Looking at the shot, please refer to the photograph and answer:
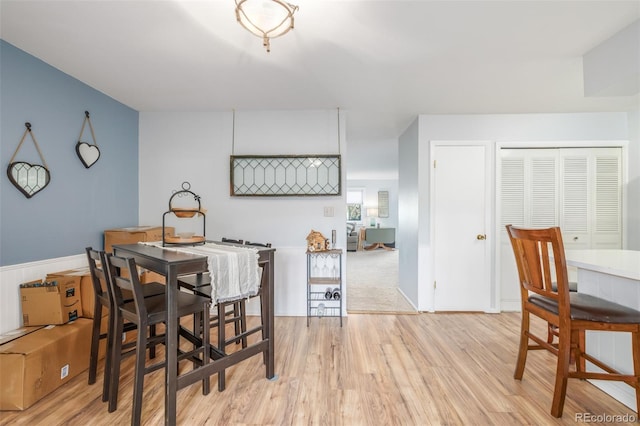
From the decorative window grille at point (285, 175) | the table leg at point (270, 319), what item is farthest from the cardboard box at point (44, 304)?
the decorative window grille at point (285, 175)

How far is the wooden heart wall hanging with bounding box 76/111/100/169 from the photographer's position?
8.27ft

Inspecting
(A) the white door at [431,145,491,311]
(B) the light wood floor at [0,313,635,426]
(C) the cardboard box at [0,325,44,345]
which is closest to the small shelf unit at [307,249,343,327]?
(B) the light wood floor at [0,313,635,426]

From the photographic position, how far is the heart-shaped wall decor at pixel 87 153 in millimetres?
2512

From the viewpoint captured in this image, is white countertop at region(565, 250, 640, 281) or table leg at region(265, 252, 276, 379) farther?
table leg at region(265, 252, 276, 379)

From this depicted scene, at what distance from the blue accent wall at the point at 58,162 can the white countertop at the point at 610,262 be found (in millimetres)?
3807

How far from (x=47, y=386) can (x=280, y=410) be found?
4.85 feet

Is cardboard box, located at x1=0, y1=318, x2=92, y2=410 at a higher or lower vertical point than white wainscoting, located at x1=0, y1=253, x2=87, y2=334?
lower

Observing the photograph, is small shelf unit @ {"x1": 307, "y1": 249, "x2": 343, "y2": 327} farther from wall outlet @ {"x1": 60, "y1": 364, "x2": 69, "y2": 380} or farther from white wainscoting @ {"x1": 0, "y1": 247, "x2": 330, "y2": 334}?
wall outlet @ {"x1": 60, "y1": 364, "x2": 69, "y2": 380}

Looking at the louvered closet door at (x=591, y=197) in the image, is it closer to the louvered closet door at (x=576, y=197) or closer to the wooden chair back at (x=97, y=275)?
the louvered closet door at (x=576, y=197)

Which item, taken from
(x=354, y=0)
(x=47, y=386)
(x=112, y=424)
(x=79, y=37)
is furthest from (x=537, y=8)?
(x=47, y=386)

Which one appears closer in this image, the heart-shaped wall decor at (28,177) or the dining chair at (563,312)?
the dining chair at (563,312)

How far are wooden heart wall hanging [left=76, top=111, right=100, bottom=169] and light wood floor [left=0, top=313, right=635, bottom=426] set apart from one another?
181 centimetres

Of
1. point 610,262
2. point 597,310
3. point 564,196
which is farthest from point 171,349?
point 564,196

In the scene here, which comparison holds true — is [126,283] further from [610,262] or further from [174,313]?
[610,262]
